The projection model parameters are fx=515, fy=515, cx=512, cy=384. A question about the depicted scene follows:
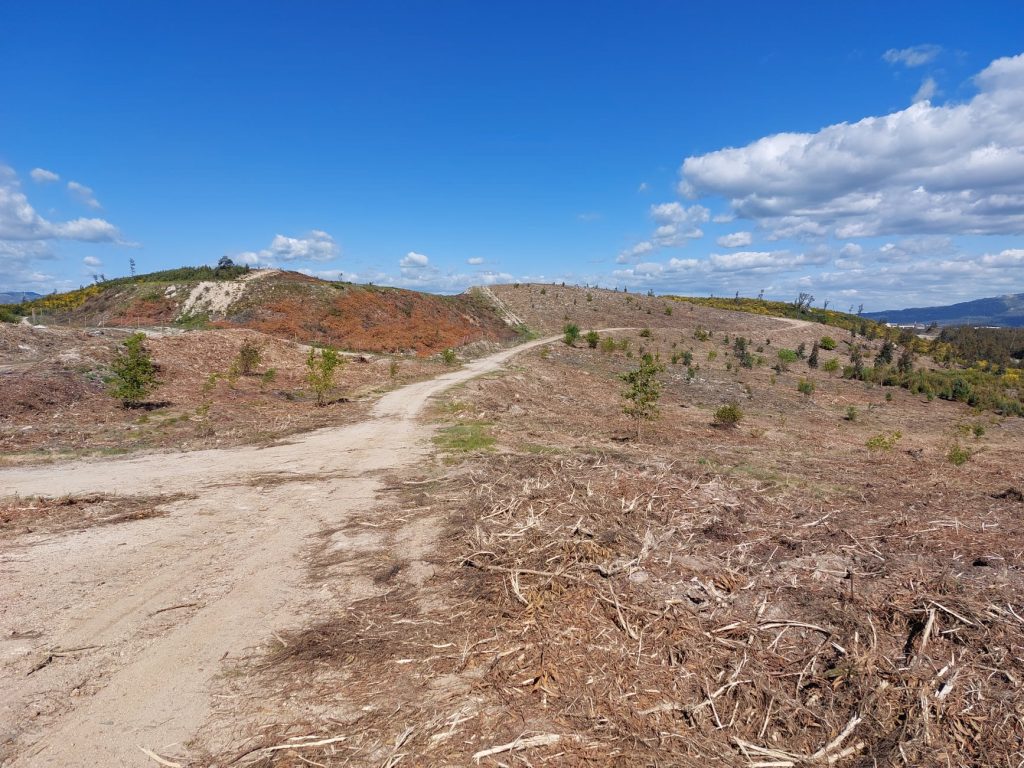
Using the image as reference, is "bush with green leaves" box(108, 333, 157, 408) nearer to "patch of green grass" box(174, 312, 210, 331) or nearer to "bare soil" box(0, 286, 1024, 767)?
"bare soil" box(0, 286, 1024, 767)

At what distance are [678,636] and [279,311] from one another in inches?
1873

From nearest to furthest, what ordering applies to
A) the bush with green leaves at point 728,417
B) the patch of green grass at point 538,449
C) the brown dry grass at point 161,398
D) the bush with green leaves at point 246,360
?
the patch of green grass at point 538,449
the brown dry grass at point 161,398
the bush with green leaves at point 728,417
the bush with green leaves at point 246,360

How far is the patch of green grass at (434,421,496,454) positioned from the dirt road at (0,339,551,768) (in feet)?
7.28

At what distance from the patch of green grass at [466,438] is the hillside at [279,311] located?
25.9 metres

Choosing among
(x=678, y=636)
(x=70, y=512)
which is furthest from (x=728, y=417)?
(x=70, y=512)

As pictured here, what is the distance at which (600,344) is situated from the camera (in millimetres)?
49000

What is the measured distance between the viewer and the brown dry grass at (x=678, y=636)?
4355 millimetres

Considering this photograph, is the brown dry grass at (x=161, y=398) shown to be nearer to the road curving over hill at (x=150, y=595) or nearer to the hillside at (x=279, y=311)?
the road curving over hill at (x=150, y=595)

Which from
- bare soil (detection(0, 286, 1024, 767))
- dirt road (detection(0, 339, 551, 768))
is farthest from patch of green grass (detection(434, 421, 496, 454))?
dirt road (detection(0, 339, 551, 768))

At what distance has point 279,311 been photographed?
46344mm

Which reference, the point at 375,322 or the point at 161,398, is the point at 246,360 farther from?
the point at 375,322

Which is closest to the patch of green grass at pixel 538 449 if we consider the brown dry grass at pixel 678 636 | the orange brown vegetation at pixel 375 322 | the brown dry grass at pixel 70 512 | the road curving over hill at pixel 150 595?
the brown dry grass at pixel 678 636

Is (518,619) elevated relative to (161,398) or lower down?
lower down

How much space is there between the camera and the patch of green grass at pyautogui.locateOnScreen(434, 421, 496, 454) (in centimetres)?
1434
